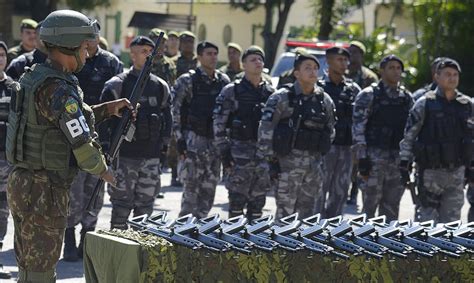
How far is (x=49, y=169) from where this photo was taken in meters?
7.30

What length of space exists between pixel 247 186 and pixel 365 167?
1.22 metres

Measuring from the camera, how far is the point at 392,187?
12219 mm

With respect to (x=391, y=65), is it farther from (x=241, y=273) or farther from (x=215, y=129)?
(x=241, y=273)

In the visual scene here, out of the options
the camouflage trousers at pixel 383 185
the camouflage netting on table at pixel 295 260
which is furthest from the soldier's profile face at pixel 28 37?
the camouflage netting on table at pixel 295 260

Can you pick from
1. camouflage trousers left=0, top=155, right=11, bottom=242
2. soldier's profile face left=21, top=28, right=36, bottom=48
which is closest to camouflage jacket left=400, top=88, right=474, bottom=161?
camouflage trousers left=0, top=155, right=11, bottom=242

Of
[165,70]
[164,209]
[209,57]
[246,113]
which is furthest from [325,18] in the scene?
[246,113]

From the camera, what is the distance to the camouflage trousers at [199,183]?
12273 millimetres

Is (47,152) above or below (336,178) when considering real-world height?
above

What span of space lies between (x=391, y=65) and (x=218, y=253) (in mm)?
5512

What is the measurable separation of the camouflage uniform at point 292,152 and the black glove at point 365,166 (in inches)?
37.4

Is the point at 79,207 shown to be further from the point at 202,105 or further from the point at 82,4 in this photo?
the point at 82,4

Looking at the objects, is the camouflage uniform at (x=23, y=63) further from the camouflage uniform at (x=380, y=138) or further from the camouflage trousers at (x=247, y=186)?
the camouflage uniform at (x=380, y=138)

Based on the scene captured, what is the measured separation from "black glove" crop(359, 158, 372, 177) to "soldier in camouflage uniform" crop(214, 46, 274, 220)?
96 cm

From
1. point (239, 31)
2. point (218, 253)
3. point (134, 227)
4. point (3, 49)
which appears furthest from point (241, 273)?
point (239, 31)
